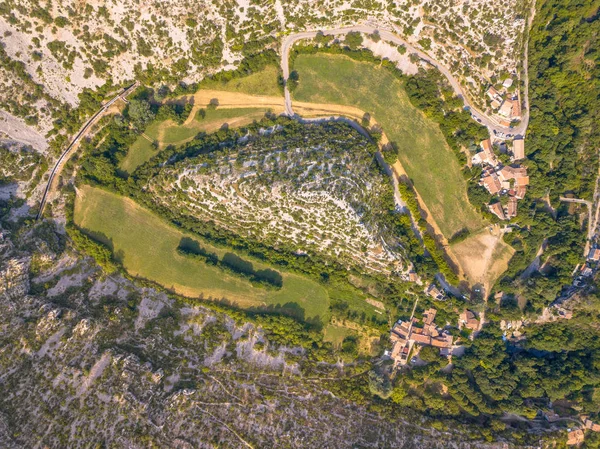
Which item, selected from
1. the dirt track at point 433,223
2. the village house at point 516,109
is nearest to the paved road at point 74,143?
the dirt track at point 433,223

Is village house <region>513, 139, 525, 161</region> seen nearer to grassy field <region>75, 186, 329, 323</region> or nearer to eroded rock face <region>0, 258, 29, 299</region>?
grassy field <region>75, 186, 329, 323</region>

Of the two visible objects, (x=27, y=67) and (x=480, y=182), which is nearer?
(x=27, y=67)

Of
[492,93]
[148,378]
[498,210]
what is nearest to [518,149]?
[492,93]

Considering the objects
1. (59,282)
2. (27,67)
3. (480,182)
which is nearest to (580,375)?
(480,182)

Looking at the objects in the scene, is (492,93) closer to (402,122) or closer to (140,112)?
(402,122)

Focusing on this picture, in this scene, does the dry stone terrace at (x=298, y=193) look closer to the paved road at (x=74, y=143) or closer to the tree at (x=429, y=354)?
the tree at (x=429, y=354)

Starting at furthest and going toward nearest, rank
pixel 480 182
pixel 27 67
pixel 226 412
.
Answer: pixel 480 182, pixel 27 67, pixel 226 412

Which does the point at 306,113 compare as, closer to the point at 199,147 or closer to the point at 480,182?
the point at 199,147

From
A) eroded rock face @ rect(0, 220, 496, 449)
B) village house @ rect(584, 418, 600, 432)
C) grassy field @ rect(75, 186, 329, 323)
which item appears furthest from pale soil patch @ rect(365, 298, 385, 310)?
village house @ rect(584, 418, 600, 432)
